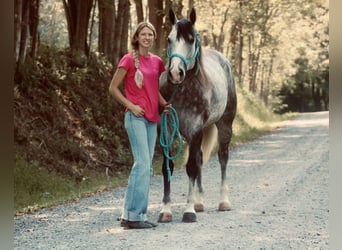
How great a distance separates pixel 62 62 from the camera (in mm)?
3604

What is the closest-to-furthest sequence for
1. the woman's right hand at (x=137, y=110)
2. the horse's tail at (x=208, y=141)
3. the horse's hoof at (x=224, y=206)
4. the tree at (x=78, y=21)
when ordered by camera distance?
the woman's right hand at (x=137, y=110)
the horse's hoof at (x=224, y=206)
the horse's tail at (x=208, y=141)
the tree at (x=78, y=21)

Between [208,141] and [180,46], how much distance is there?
1.82 ft

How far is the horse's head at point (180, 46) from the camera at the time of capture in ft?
9.95

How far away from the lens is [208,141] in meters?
3.42

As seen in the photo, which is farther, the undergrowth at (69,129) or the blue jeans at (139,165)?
the undergrowth at (69,129)

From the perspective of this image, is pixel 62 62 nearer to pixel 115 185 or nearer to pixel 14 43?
pixel 14 43

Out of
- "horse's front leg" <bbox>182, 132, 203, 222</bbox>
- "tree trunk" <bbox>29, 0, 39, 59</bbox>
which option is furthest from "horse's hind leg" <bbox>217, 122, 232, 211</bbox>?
"tree trunk" <bbox>29, 0, 39, 59</bbox>

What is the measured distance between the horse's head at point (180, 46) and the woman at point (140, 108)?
8 cm

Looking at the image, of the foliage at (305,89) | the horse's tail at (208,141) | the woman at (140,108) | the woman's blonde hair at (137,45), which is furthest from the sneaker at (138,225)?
the foliage at (305,89)

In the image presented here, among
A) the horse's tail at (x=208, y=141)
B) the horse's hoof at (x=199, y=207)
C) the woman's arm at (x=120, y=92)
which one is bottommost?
the horse's hoof at (x=199, y=207)

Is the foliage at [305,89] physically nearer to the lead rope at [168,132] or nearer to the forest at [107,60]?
the forest at [107,60]

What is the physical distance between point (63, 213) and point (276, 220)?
3.11ft

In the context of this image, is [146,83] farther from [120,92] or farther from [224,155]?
[224,155]

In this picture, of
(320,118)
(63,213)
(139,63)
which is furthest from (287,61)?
(63,213)
